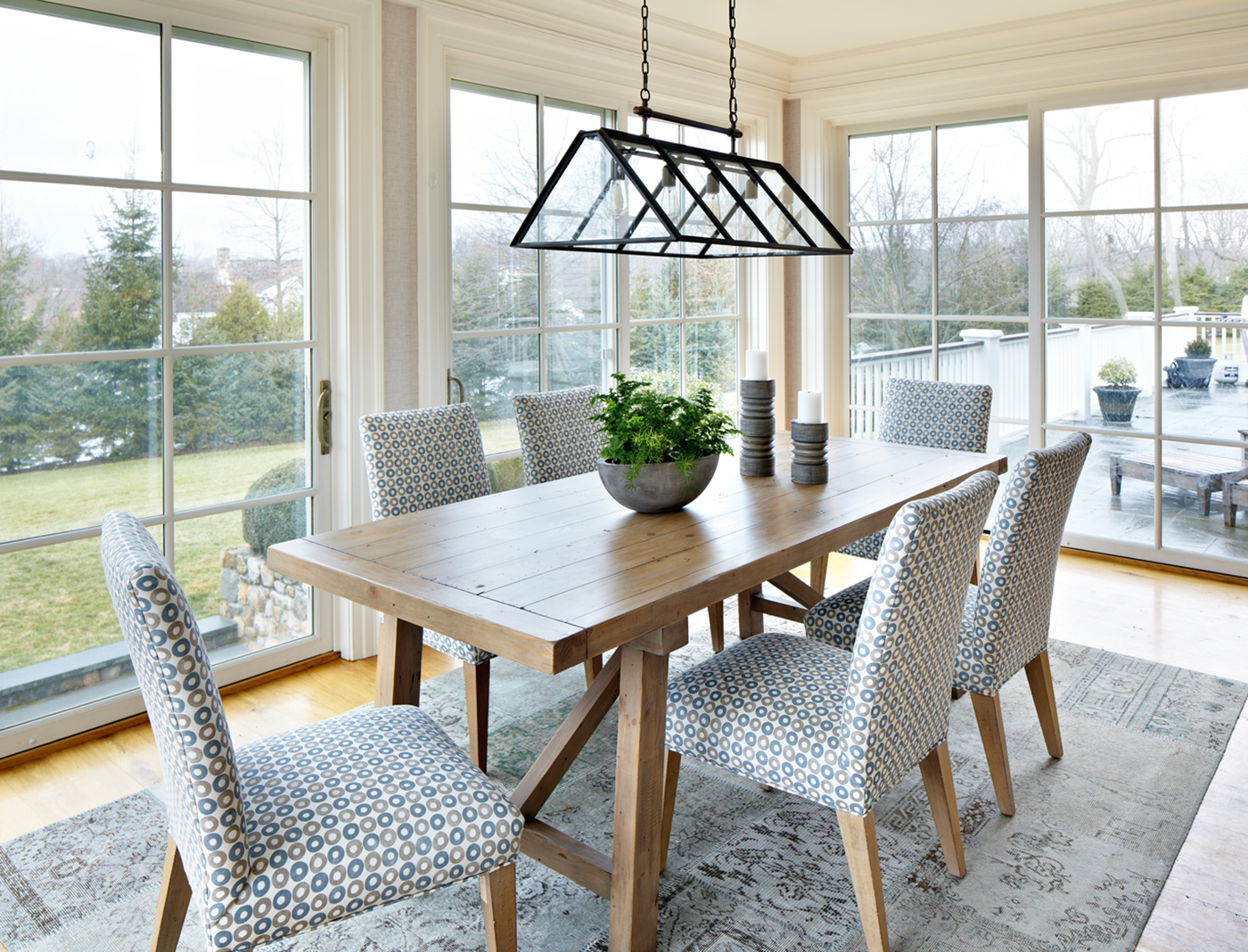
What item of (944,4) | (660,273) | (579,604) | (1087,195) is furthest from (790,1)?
(579,604)

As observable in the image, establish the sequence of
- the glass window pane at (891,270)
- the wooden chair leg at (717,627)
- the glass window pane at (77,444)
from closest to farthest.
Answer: the glass window pane at (77,444), the wooden chair leg at (717,627), the glass window pane at (891,270)

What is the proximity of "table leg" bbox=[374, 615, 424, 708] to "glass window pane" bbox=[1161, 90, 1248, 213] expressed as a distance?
380 cm

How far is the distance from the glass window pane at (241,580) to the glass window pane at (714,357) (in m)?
2.20

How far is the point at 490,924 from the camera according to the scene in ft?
5.28

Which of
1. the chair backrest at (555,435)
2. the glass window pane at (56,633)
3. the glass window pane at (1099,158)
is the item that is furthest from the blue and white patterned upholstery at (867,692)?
the glass window pane at (1099,158)

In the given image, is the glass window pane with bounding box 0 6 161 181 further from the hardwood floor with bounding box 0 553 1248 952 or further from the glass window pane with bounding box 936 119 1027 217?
the glass window pane with bounding box 936 119 1027 217

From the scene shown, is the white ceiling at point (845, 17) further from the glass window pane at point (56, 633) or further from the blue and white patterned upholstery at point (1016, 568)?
the glass window pane at point (56, 633)

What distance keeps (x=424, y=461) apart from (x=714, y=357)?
8.27ft

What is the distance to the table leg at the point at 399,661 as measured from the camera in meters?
2.28

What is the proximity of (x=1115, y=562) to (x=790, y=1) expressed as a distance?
2.90m

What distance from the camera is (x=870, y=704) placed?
1.68 metres

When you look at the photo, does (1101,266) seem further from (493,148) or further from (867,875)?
(867,875)

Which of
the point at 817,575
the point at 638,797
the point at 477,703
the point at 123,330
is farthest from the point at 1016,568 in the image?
the point at 123,330

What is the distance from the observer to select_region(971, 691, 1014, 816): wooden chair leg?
2.25m
